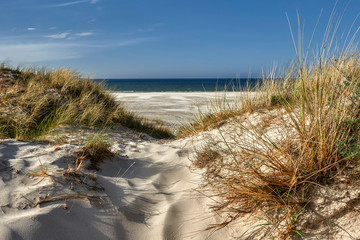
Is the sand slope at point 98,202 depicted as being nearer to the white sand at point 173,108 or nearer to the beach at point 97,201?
the beach at point 97,201

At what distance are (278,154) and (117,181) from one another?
1516 mm

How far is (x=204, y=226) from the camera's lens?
1931 millimetres

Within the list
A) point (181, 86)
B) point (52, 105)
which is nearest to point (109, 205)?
point (52, 105)

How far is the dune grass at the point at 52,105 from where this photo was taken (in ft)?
13.7

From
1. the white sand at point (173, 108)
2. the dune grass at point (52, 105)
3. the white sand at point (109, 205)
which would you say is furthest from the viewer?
the white sand at point (173, 108)

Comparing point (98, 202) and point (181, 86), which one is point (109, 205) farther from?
point (181, 86)

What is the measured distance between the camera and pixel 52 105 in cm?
511

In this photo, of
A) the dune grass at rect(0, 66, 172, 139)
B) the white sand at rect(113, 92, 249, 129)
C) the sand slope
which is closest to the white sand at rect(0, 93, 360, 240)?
the sand slope

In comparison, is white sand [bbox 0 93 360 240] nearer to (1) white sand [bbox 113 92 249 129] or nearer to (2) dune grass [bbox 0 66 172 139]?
(2) dune grass [bbox 0 66 172 139]

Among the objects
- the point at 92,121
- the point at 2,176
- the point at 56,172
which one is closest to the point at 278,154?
the point at 56,172

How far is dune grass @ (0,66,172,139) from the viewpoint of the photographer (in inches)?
165

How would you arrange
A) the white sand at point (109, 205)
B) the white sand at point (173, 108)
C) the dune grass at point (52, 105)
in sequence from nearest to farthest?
the white sand at point (109, 205) < the dune grass at point (52, 105) < the white sand at point (173, 108)

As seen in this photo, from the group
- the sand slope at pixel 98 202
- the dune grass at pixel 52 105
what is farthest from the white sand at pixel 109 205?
the dune grass at pixel 52 105

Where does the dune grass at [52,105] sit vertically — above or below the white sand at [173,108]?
above
